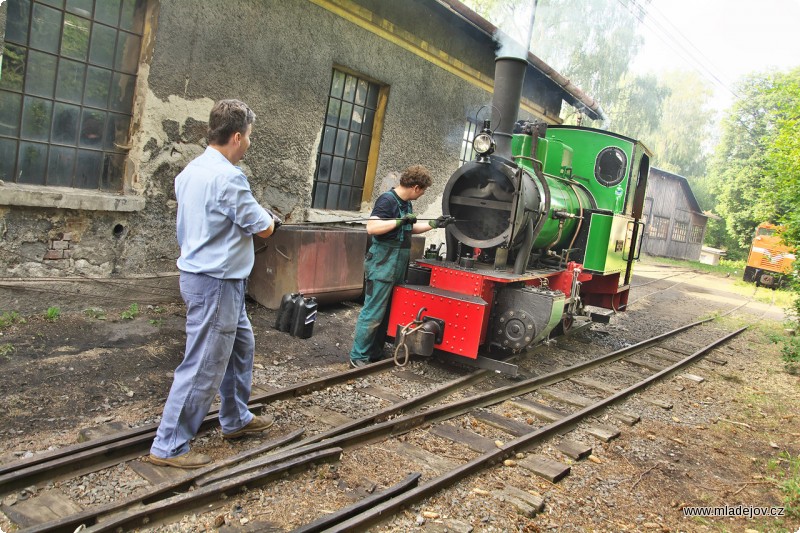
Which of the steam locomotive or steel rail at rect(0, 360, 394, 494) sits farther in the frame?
the steam locomotive

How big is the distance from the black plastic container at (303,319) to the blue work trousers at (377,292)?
29.7 inches

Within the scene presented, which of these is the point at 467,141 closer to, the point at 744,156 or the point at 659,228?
the point at 659,228

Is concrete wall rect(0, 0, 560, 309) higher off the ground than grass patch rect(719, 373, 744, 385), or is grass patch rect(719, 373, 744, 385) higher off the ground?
concrete wall rect(0, 0, 560, 309)

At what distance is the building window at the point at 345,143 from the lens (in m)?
8.31

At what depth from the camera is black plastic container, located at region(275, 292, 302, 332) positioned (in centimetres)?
592

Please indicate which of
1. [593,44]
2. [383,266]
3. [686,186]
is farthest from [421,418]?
[686,186]

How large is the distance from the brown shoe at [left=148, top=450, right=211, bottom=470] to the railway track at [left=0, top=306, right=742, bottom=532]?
1.6 inches

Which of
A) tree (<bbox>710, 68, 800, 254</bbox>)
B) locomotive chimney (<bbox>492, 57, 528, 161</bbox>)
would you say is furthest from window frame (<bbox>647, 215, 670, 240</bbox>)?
locomotive chimney (<bbox>492, 57, 528, 161</bbox>)

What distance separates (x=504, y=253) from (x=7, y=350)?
14.7 feet

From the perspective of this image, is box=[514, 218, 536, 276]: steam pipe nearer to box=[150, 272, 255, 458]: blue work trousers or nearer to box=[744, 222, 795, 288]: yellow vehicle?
box=[150, 272, 255, 458]: blue work trousers

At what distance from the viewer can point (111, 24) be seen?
224 inches

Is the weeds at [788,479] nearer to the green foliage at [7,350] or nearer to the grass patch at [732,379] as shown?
the grass patch at [732,379]

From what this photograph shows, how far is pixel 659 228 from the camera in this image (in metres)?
34.2

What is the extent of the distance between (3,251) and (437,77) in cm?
719
